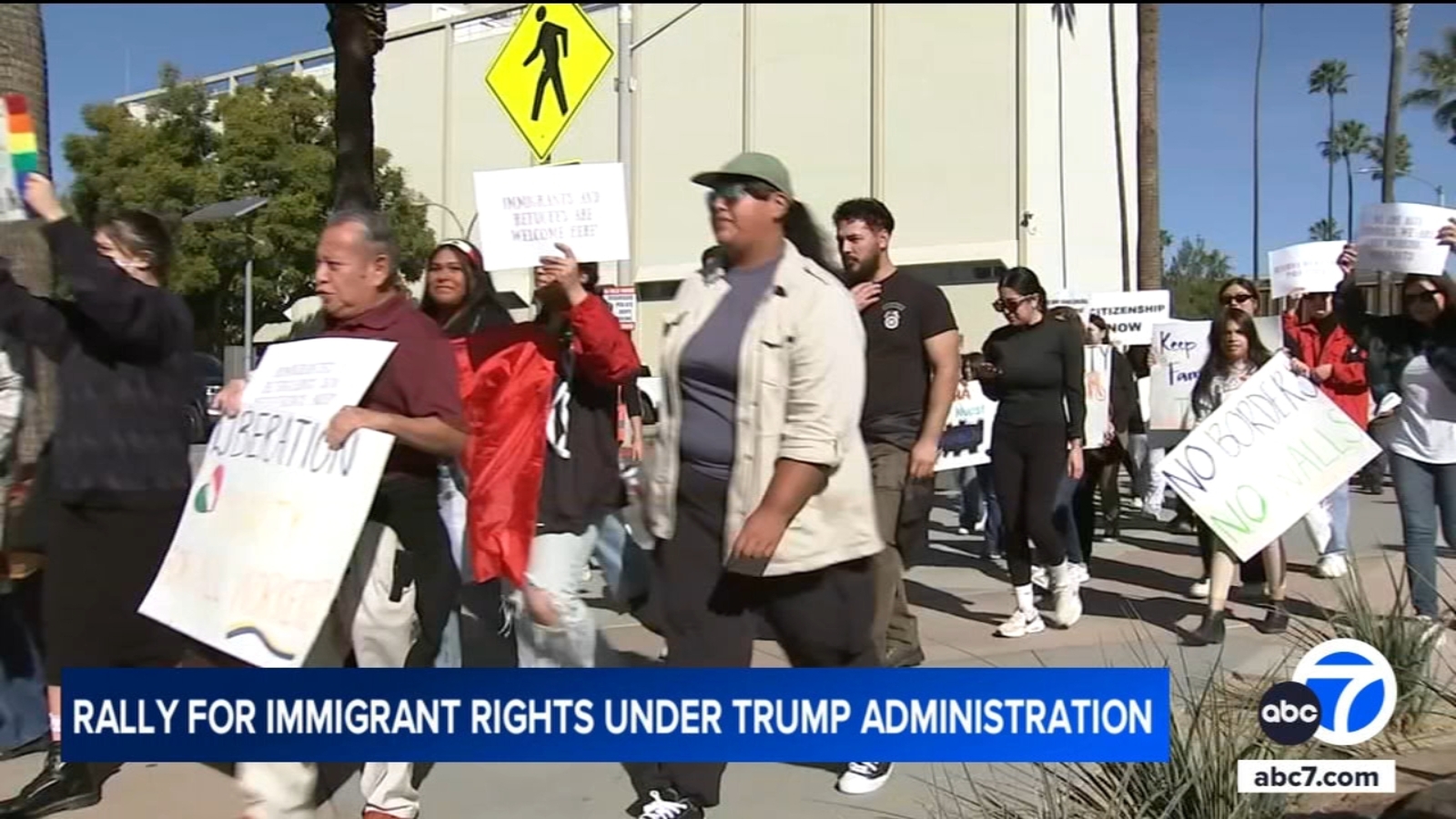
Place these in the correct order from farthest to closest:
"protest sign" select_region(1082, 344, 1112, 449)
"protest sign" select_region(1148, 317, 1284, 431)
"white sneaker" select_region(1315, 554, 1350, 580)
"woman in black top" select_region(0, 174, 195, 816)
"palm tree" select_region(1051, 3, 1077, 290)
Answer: "palm tree" select_region(1051, 3, 1077, 290), "protest sign" select_region(1148, 317, 1284, 431), "protest sign" select_region(1082, 344, 1112, 449), "white sneaker" select_region(1315, 554, 1350, 580), "woman in black top" select_region(0, 174, 195, 816)

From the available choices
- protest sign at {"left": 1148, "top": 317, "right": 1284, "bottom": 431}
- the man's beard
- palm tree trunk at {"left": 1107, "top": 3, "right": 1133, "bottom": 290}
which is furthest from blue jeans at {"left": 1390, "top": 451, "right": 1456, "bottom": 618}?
palm tree trunk at {"left": 1107, "top": 3, "right": 1133, "bottom": 290}

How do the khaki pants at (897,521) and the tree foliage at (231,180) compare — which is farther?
the tree foliage at (231,180)

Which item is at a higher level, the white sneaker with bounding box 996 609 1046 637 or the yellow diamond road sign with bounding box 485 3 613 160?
the yellow diamond road sign with bounding box 485 3 613 160

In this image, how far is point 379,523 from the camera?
11.7 ft

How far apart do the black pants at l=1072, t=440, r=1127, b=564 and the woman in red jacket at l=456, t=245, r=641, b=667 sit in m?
3.07

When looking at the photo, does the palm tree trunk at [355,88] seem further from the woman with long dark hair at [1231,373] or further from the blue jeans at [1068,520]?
the woman with long dark hair at [1231,373]

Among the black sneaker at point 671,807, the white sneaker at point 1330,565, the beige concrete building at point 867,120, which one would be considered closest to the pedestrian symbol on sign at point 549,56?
the black sneaker at point 671,807

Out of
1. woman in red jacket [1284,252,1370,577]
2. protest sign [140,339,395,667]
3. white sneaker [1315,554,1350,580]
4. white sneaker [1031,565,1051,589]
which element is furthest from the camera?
white sneaker [1031,565,1051,589]

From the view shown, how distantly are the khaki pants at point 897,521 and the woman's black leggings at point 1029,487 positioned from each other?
2.36 feet

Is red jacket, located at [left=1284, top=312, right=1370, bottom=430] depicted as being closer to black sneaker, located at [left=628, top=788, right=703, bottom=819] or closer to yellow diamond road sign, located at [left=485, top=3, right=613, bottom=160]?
yellow diamond road sign, located at [left=485, top=3, right=613, bottom=160]

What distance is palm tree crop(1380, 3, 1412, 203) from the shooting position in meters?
5.29

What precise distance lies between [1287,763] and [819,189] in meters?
23.8

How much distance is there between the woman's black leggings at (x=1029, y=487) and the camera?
629cm

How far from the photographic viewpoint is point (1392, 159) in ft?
21.1
